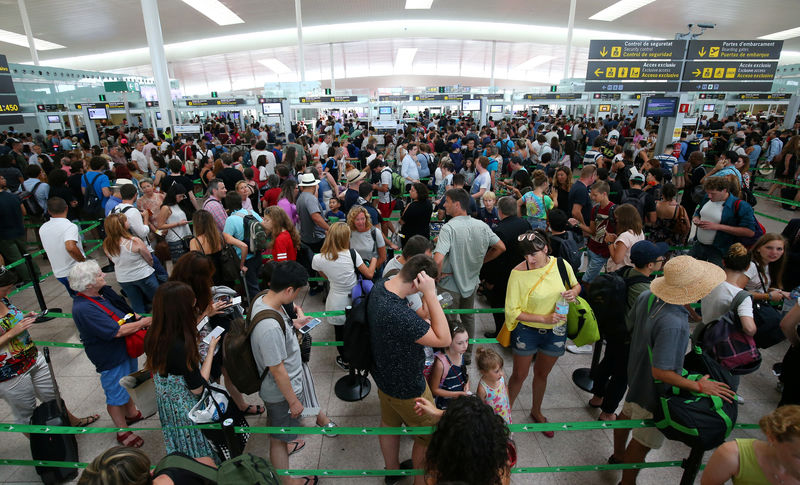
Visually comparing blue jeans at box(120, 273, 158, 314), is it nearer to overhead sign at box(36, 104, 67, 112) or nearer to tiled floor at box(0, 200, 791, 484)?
tiled floor at box(0, 200, 791, 484)

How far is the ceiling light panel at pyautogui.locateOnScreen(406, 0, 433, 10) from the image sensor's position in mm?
24719

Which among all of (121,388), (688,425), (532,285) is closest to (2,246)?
(121,388)

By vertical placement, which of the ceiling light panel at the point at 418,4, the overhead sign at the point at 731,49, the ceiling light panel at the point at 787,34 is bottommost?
the overhead sign at the point at 731,49

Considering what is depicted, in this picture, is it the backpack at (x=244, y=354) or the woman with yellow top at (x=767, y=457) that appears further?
the backpack at (x=244, y=354)

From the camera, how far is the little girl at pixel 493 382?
2.62 metres

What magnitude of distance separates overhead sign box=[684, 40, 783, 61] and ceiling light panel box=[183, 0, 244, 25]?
21.4m

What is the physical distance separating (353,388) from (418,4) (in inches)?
1073

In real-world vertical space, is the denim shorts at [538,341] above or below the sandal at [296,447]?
above

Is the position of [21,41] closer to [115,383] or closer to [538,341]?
[115,383]

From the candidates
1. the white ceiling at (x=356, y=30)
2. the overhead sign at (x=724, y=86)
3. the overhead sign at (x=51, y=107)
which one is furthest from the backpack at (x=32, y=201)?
the white ceiling at (x=356, y=30)

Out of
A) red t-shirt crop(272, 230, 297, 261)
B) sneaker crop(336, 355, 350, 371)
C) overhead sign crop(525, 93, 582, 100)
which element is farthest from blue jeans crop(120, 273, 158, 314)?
overhead sign crop(525, 93, 582, 100)

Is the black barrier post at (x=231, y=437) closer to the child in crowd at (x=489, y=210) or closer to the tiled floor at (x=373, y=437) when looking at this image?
Answer: the tiled floor at (x=373, y=437)

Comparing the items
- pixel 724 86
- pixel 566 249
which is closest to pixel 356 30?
pixel 724 86

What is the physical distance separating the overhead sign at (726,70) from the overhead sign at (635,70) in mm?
310
